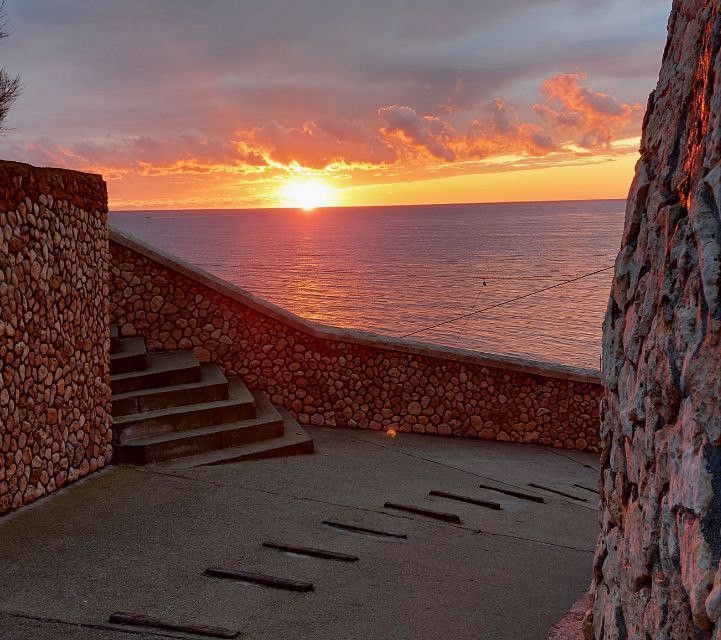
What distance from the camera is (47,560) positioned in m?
5.91

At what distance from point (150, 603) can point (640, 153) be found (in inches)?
171

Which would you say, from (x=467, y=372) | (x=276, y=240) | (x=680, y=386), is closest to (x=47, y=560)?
(x=680, y=386)

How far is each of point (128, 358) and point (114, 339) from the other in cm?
61

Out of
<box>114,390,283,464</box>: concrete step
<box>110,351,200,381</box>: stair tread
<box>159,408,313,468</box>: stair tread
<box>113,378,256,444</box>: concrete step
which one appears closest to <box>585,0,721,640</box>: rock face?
<box>159,408,313,468</box>: stair tread

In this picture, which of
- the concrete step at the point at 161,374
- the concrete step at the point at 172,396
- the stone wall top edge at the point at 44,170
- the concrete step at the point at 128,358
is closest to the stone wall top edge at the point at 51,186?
the stone wall top edge at the point at 44,170

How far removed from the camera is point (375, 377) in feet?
38.4

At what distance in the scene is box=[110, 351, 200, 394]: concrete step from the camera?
952 cm

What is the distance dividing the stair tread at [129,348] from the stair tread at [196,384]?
0.57m

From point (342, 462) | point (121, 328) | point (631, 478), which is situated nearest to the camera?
point (631, 478)

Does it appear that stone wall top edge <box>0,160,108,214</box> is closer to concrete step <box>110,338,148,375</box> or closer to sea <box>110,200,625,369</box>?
concrete step <box>110,338,148,375</box>

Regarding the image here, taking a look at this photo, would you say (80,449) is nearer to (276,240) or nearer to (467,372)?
(467,372)

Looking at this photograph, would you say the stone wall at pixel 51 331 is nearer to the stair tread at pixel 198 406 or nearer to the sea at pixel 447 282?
the stair tread at pixel 198 406

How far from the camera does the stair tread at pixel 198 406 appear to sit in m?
8.94

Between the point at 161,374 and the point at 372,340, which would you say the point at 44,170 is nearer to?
the point at 161,374
